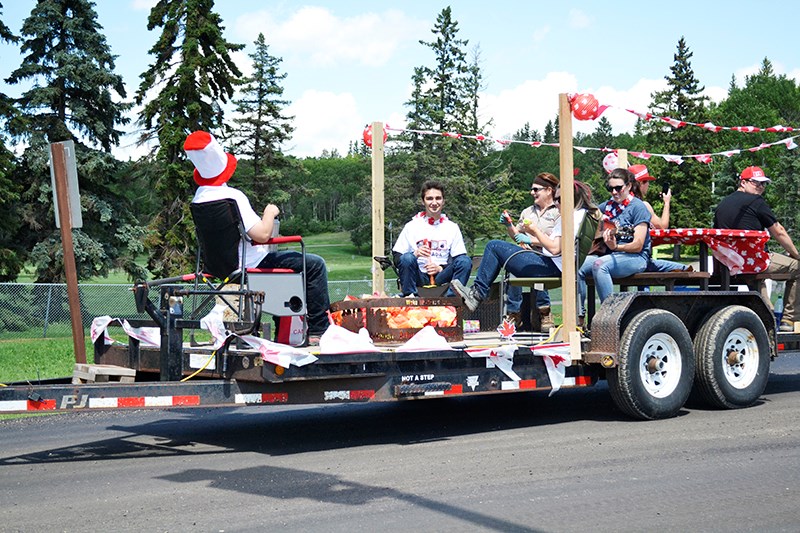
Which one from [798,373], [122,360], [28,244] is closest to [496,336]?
[122,360]

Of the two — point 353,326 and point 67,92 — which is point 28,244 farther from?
point 353,326

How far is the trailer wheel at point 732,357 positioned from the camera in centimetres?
898

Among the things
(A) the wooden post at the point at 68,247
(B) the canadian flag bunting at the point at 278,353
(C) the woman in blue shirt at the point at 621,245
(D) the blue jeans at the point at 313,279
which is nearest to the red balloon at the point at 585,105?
(C) the woman in blue shirt at the point at 621,245

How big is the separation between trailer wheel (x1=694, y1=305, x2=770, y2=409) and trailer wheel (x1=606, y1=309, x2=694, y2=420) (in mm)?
257

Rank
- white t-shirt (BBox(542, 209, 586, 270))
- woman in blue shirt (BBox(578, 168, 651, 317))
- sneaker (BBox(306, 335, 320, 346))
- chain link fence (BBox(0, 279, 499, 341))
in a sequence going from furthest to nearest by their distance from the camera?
chain link fence (BBox(0, 279, 499, 341)) < woman in blue shirt (BBox(578, 168, 651, 317)) < white t-shirt (BBox(542, 209, 586, 270)) < sneaker (BBox(306, 335, 320, 346))

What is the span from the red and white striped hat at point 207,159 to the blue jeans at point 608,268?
3407 millimetres

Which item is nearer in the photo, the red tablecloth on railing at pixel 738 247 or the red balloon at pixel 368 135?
the red tablecloth on railing at pixel 738 247

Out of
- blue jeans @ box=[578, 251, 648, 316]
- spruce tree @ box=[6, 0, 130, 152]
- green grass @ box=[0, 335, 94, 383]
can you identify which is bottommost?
green grass @ box=[0, 335, 94, 383]

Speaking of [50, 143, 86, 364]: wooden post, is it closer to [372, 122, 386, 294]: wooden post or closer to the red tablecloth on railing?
[372, 122, 386, 294]: wooden post

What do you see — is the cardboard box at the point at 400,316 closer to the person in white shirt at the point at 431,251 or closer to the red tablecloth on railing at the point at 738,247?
the person in white shirt at the point at 431,251

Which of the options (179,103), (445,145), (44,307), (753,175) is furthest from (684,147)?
(753,175)

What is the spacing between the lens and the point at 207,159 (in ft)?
25.0

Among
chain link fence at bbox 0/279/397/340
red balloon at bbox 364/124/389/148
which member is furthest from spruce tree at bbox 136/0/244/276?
red balloon at bbox 364/124/389/148

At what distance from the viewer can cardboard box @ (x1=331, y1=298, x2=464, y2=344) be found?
7.91 m
